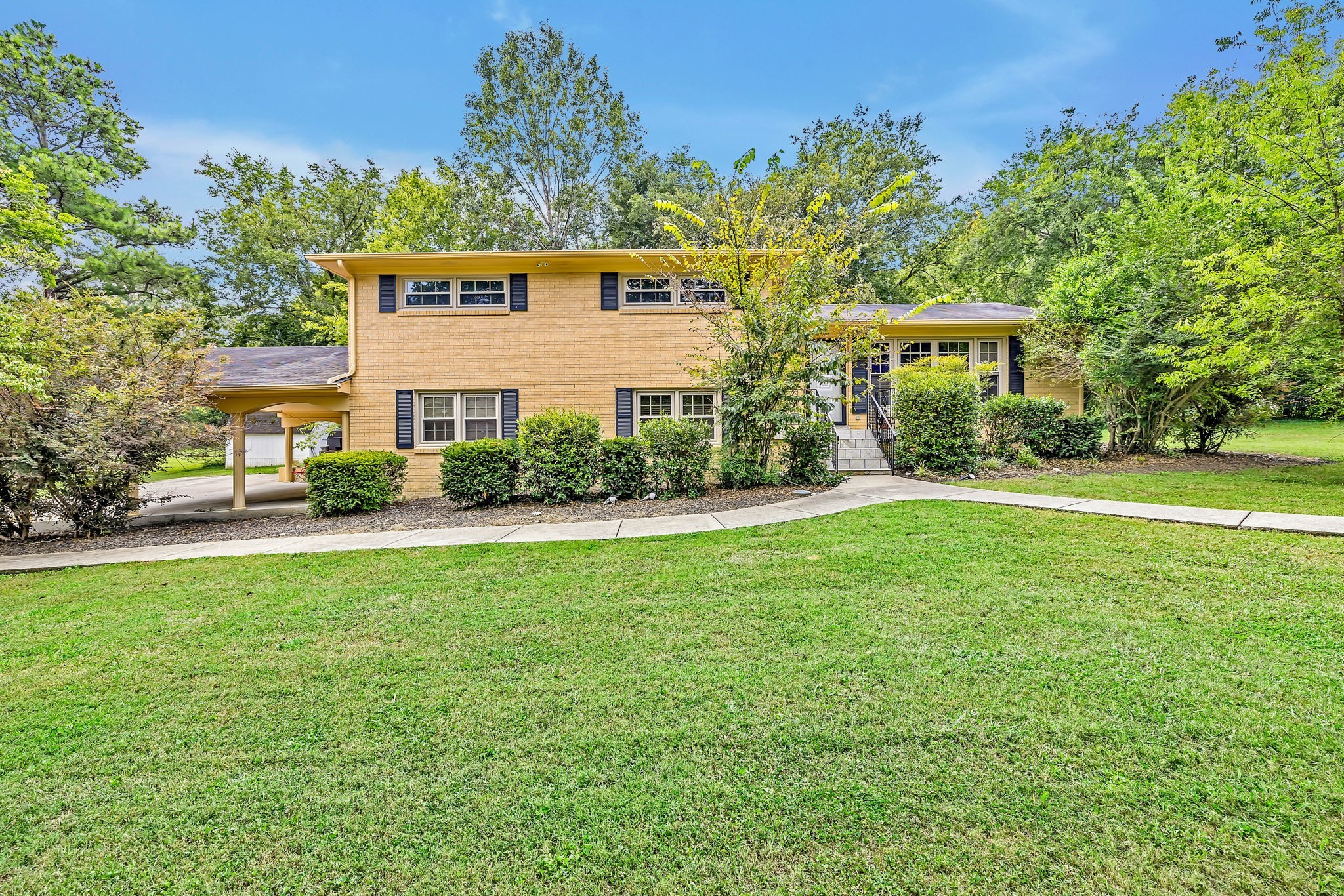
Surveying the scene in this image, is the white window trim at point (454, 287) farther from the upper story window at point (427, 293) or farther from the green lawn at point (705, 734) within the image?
the green lawn at point (705, 734)

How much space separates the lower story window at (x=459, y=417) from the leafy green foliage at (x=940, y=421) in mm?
8227

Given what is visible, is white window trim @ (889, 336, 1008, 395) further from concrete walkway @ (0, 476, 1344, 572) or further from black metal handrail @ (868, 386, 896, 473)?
concrete walkway @ (0, 476, 1344, 572)

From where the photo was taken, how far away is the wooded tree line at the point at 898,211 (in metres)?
7.78

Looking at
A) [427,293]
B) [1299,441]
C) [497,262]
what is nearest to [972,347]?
[1299,441]

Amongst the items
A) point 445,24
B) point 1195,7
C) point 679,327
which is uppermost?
point 445,24

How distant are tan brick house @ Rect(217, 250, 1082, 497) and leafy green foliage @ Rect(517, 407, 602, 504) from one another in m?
2.80

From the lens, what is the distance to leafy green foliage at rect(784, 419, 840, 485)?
8.54 m

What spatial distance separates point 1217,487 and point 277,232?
2912cm

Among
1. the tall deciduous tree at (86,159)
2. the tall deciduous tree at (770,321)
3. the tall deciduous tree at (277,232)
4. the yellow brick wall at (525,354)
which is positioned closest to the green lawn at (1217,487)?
Result: the tall deciduous tree at (770,321)

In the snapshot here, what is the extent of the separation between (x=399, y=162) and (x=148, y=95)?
8.81 m

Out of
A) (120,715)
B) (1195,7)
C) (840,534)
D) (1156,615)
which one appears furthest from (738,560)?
(1195,7)

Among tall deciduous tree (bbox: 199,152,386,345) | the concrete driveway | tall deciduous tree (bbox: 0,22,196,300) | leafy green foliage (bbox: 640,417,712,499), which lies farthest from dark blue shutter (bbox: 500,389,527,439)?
tall deciduous tree (bbox: 0,22,196,300)

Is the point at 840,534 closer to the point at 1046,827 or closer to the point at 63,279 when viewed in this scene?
the point at 1046,827

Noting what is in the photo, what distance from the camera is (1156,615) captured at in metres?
3.42
